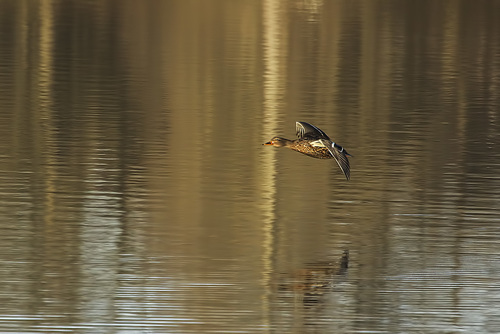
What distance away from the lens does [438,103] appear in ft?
91.4

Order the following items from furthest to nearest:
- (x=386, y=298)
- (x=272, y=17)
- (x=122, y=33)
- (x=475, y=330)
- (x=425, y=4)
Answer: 1. (x=425, y=4)
2. (x=272, y=17)
3. (x=122, y=33)
4. (x=386, y=298)
5. (x=475, y=330)

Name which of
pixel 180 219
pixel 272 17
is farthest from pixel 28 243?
pixel 272 17

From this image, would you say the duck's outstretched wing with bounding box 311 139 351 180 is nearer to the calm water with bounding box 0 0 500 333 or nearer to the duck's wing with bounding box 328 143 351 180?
the duck's wing with bounding box 328 143 351 180

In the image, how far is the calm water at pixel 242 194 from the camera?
1210 centimetres

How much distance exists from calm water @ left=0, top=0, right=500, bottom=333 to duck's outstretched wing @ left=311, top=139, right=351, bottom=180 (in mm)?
772

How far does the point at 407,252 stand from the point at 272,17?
131 ft

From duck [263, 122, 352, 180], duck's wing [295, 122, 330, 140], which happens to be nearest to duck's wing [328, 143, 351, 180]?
duck [263, 122, 352, 180]

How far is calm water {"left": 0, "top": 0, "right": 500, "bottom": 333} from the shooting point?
12.1 metres

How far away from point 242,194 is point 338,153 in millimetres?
2319

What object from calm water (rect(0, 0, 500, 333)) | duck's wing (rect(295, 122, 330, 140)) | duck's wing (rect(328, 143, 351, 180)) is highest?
duck's wing (rect(295, 122, 330, 140))

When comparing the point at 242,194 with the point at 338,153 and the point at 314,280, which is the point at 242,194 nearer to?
the point at 338,153

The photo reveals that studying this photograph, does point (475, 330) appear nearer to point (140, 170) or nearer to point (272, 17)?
point (140, 170)

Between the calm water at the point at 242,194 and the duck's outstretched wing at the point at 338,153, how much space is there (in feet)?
2.53

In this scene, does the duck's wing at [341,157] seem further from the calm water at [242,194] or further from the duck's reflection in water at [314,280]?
the duck's reflection in water at [314,280]
